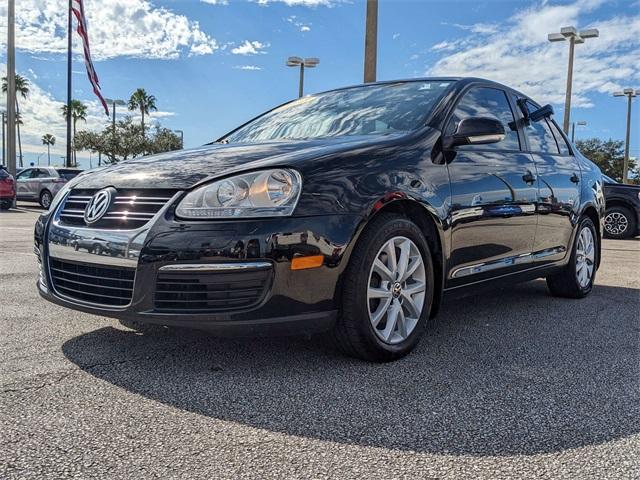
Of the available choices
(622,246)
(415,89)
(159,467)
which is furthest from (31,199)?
(159,467)

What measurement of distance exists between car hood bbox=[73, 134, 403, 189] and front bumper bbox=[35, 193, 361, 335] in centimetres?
25

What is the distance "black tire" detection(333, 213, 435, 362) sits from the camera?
108 inches

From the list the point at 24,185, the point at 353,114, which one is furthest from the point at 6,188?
the point at 353,114

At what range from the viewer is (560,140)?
501cm

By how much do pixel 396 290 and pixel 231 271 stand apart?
0.92 meters

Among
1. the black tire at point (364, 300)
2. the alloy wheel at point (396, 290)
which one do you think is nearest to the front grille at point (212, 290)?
the black tire at point (364, 300)

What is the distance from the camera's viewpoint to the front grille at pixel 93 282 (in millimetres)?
2670

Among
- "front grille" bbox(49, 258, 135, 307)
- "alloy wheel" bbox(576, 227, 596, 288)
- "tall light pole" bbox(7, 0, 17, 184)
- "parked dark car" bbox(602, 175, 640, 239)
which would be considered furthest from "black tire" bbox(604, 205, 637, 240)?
"tall light pole" bbox(7, 0, 17, 184)

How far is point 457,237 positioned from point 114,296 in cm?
186

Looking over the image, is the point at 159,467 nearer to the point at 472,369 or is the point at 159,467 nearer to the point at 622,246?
the point at 472,369

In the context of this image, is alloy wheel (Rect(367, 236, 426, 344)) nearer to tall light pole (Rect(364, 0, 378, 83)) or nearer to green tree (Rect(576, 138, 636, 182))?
tall light pole (Rect(364, 0, 378, 83))

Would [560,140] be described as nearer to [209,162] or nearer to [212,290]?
[209,162]

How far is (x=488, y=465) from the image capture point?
76.1 inches

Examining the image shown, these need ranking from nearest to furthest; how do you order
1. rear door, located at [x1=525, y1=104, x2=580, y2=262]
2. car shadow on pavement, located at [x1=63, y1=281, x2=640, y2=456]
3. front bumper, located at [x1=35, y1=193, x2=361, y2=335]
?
car shadow on pavement, located at [x1=63, y1=281, x2=640, y2=456] → front bumper, located at [x1=35, y1=193, x2=361, y2=335] → rear door, located at [x1=525, y1=104, x2=580, y2=262]
